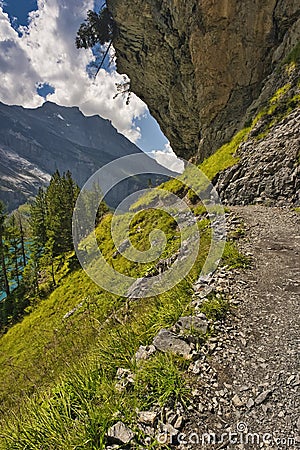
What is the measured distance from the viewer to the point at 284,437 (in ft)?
10.4

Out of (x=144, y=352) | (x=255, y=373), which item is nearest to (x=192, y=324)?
(x=144, y=352)

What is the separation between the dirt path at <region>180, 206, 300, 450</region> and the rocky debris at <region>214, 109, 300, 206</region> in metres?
9.80

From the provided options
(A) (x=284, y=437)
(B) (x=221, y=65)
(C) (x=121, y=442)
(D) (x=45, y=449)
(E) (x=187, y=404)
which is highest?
(B) (x=221, y=65)

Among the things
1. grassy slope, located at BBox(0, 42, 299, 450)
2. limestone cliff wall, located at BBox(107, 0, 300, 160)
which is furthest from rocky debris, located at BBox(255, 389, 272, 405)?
limestone cliff wall, located at BBox(107, 0, 300, 160)

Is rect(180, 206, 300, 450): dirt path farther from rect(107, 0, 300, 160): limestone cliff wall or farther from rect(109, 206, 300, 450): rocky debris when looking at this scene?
rect(107, 0, 300, 160): limestone cliff wall

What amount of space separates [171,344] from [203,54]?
3402 centimetres

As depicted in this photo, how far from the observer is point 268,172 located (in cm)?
1680

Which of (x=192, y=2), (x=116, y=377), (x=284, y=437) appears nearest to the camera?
(x=284, y=437)

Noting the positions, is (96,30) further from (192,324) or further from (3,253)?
(192,324)

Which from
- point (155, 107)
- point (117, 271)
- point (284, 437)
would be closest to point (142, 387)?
point (284, 437)

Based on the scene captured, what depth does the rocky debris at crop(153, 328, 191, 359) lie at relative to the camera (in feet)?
15.1

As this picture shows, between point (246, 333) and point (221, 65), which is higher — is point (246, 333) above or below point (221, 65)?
below

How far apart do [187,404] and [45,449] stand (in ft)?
6.37

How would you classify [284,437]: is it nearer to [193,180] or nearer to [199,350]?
[199,350]
